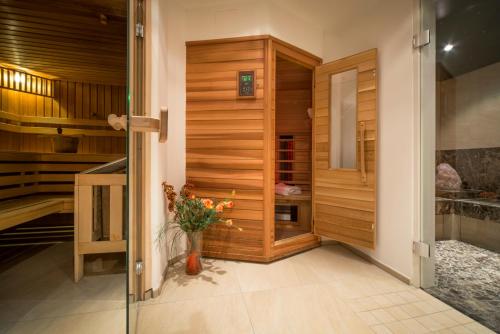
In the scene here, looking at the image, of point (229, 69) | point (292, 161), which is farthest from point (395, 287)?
point (229, 69)

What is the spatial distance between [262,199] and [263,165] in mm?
325

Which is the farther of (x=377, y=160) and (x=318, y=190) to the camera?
(x=318, y=190)

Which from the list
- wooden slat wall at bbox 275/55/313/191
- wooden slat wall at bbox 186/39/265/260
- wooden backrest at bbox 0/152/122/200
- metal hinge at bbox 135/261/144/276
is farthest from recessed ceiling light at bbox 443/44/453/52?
wooden backrest at bbox 0/152/122/200

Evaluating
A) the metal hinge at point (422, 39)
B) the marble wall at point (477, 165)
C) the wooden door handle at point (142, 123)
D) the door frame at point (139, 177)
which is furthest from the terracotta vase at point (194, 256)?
the marble wall at point (477, 165)

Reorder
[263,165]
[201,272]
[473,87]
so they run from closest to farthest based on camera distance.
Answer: [201,272], [263,165], [473,87]

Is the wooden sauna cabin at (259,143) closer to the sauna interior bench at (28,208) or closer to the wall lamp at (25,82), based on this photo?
the sauna interior bench at (28,208)

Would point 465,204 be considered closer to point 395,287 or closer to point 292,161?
point 395,287

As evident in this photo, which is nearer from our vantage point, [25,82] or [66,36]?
[66,36]

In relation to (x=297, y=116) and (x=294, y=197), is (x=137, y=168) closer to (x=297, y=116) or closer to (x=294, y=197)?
(x=294, y=197)

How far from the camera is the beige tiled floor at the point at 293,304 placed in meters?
1.40

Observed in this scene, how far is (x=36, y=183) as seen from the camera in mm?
3061

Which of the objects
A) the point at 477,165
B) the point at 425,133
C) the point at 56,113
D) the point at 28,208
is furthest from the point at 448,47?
the point at 56,113

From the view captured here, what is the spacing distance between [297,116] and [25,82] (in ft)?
13.4

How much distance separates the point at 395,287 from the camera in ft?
6.07
